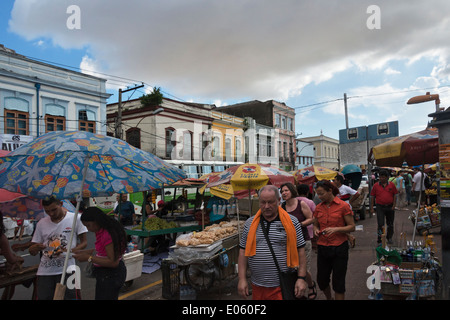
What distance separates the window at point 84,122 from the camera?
21.7 metres

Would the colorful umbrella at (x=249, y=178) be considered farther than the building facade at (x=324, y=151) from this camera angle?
No

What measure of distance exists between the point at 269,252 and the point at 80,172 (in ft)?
8.42

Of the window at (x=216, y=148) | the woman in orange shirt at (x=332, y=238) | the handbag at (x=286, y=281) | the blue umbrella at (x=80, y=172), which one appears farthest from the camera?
the window at (x=216, y=148)

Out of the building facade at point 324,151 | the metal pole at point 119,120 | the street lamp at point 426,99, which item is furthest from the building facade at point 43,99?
the building facade at point 324,151

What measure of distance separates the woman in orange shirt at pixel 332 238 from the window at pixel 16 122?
19.4m

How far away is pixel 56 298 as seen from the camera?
3246mm

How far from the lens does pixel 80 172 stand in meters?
4.03

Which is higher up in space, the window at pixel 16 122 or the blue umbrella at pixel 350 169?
the window at pixel 16 122

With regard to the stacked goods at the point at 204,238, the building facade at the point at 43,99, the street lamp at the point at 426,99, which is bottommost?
the stacked goods at the point at 204,238

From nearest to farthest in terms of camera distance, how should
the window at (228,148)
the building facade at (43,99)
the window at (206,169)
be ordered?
the building facade at (43,99) < the window at (206,169) < the window at (228,148)

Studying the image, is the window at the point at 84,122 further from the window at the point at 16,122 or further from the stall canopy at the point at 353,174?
the stall canopy at the point at 353,174
